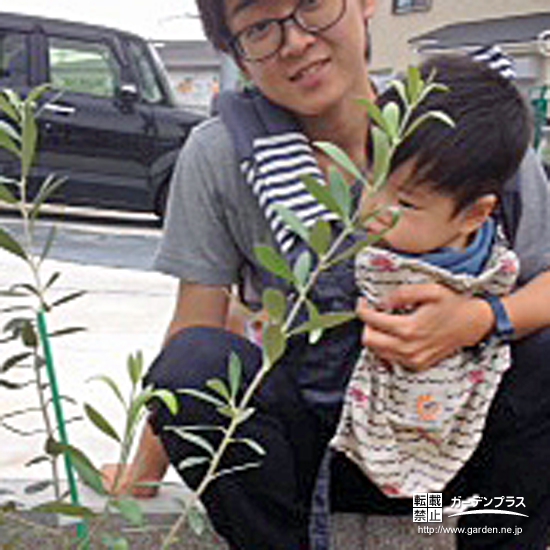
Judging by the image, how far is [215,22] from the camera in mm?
1193

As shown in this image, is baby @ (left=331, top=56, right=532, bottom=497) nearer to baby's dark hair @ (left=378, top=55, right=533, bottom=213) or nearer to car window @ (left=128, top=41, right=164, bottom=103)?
baby's dark hair @ (left=378, top=55, right=533, bottom=213)

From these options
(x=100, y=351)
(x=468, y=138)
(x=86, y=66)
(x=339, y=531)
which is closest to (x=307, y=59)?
(x=468, y=138)

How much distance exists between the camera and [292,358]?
1.21 metres

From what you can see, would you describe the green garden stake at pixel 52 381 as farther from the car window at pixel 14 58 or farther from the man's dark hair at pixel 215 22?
the car window at pixel 14 58

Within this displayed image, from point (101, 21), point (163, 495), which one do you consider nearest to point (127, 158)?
point (101, 21)

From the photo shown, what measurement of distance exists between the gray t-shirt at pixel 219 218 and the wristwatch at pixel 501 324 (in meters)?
0.13

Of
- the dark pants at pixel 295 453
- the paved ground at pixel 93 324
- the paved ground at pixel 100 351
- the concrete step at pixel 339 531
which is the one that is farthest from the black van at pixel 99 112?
the dark pants at pixel 295 453

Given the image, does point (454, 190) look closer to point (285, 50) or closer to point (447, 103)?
point (447, 103)

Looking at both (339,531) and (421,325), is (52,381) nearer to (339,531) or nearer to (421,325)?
(421,325)

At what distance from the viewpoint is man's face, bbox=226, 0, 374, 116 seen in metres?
1.13

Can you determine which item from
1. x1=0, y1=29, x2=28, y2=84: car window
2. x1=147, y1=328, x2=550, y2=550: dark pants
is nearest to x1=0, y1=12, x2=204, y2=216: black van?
x1=0, y1=29, x2=28, y2=84: car window

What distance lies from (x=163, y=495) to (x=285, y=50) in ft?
2.34

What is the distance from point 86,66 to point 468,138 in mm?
5625

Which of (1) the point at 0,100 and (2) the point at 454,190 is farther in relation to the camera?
Result: (2) the point at 454,190
